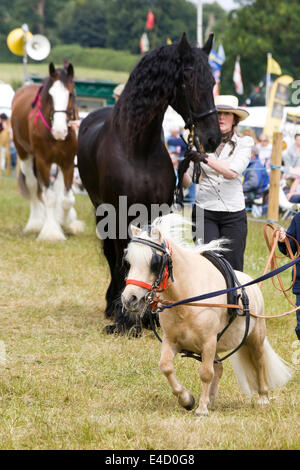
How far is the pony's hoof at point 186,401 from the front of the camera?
4.30 meters

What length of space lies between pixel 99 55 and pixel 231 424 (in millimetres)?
77972

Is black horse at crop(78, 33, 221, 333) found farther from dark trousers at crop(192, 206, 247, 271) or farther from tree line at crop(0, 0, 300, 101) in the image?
tree line at crop(0, 0, 300, 101)

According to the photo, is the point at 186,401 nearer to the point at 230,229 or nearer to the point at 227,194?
the point at 230,229

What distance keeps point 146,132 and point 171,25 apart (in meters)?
80.9

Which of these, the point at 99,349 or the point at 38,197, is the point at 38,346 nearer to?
the point at 99,349

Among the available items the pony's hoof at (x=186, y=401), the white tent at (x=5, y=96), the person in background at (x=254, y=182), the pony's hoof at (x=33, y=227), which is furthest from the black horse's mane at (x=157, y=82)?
the white tent at (x=5, y=96)

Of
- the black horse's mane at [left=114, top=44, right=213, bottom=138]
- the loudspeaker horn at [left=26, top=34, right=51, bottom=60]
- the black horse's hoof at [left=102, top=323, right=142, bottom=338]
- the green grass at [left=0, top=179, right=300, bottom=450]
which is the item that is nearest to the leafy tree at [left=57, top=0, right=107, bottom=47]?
the loudspeaker horn at [left=26, top=34, right=51, bottom=60]

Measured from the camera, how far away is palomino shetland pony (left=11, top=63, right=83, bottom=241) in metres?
10.9

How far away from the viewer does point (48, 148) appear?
1121cm

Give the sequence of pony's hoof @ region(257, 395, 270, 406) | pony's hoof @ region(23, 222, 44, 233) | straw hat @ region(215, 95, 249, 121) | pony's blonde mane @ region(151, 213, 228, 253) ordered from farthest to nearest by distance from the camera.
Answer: pony's hoof @ region(23, 222, 44, 233) < straw hat @ region(215, 95, 249, 121) < pony's hoof @ region(257, 395, 270, 406) < pony's blonde mane @ region(151, 213, 228, 253)

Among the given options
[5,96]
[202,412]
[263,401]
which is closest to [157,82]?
[263,401]

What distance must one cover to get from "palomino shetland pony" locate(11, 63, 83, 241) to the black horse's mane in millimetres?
4671
